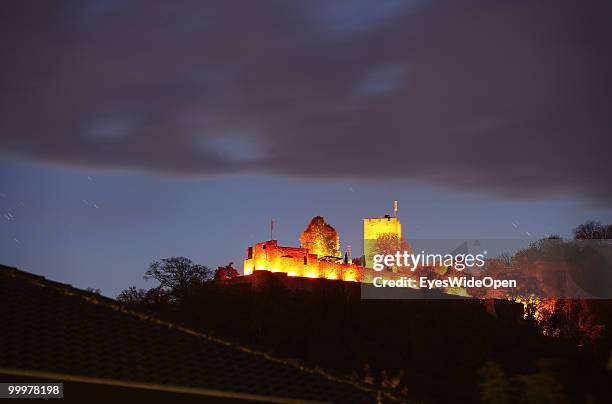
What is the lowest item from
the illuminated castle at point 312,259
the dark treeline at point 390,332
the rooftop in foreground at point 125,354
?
the rooftop in foreground at point 125,354

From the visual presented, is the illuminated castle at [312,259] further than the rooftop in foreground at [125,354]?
Yes

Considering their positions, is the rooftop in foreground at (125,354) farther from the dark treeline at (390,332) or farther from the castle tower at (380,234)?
the castle tower at (380,234)

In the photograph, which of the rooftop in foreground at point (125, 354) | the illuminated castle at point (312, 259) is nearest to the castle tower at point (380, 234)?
the illuminated castle at point (312, 259)

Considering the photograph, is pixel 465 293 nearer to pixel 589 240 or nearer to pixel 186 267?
pixel 589 240

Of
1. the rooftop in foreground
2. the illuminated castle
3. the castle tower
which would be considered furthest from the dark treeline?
the rooftop in foreground

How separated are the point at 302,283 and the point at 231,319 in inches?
313

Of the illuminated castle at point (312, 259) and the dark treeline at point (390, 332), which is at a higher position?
the illuminated castle at point (312, 259)

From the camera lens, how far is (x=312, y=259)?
192ft

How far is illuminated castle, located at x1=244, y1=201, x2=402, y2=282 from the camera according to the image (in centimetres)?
5647

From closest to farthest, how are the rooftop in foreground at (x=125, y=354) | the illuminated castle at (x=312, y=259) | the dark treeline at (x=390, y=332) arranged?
1. the rooftop in foreground at (x=125, y=354)
2. the dark treeline at (x=390, y=332)
3. the illuminated castle at (x=312, y=259)

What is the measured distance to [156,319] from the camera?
35.5 feet

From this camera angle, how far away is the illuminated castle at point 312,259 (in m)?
56.5

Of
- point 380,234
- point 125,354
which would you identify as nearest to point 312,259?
point 380,234

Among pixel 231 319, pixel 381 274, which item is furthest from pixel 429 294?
pixel 231 319
